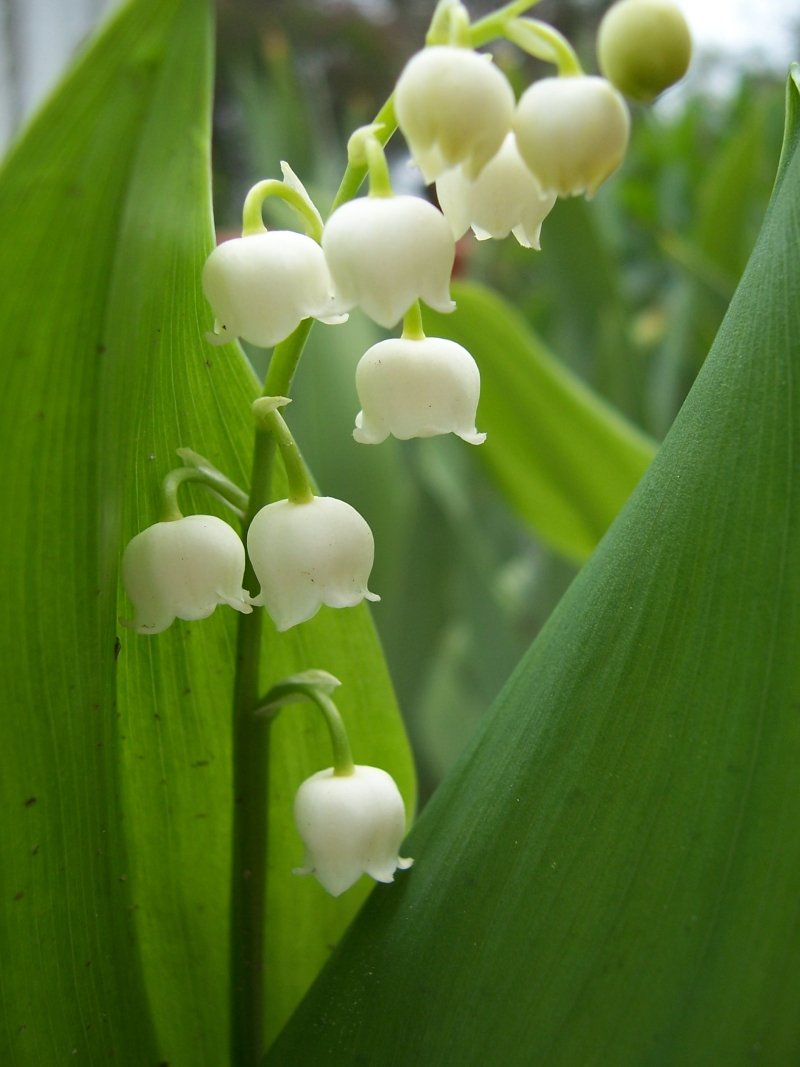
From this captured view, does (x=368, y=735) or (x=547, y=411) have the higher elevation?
(x=547, y=411)

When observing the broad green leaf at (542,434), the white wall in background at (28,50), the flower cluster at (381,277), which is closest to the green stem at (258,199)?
the flower cluster at (381,277)

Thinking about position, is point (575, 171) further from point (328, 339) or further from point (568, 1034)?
point (328, 339)

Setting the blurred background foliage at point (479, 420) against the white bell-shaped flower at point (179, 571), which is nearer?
the white bell-shaped flower at point (179, 571)

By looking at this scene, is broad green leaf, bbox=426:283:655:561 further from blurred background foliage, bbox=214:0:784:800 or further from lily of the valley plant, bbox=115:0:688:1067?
lily of the valley plant, bbox=115:0:688:1067

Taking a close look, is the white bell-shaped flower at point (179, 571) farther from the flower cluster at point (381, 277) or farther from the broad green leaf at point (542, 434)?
the broad green leaf at point (542, 434)

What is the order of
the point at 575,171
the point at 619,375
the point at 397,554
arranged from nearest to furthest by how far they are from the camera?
1. the point at 575,171
2. the point at 397,554
3. the point at 619,375

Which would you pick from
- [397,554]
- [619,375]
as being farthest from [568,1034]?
[619,375]

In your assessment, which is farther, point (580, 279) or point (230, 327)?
point (580, 279)

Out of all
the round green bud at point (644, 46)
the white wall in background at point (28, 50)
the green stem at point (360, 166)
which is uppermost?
the white wall in background at point (28, 50)
